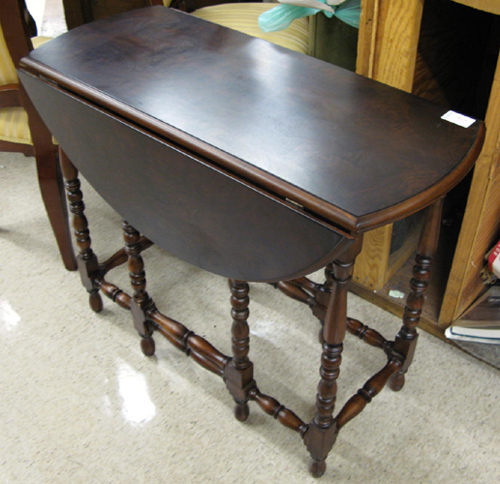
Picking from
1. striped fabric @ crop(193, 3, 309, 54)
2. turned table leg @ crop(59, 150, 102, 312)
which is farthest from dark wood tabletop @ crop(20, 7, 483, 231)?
striped fabric @ crop(193, 3, 309, 54)

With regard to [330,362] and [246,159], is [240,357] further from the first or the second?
[246,159]

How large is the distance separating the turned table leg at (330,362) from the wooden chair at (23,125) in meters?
1.02

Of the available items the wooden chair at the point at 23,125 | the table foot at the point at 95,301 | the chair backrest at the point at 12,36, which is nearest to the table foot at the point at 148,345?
the table foot at the point at 95,301

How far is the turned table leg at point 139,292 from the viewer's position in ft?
4.73

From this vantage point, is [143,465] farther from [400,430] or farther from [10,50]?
[10,50]

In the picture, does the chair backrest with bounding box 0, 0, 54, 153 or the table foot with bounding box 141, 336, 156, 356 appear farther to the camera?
the table foot with bounding box 141, 336, 156, 356

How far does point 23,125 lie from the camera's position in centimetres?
172

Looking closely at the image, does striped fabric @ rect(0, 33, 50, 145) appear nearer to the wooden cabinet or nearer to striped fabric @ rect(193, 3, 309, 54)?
striped fabric @ rect(193, 3, 309, 54)

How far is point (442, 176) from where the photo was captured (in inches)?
38.8

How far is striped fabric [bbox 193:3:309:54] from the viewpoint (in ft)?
6.21

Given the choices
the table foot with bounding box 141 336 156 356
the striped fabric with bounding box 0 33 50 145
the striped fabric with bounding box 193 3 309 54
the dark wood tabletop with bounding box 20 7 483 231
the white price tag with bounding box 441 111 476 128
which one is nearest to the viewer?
the dark wood tabletop with bounding box 20 7 483 231

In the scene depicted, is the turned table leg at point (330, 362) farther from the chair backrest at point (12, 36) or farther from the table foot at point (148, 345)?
the chair backrest at point (12, 36)

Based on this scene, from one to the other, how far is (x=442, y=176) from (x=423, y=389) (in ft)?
2.50

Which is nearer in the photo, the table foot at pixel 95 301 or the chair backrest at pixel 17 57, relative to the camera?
the chair backrest at pixel 17 57
